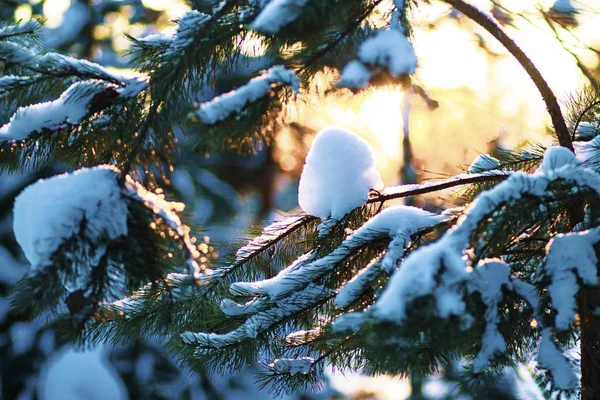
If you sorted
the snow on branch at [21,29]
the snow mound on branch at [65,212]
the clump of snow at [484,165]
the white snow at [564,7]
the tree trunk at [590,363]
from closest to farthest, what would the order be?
the snow mound on branch at [65,212]
the tree trunk at [590,363]
the clump of snow at [484,165]
the snow on branch at [21,29]
the white snow at [564,7]

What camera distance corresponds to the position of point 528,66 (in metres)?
1.63

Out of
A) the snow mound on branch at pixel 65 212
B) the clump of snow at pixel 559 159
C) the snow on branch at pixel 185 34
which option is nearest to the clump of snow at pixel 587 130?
the clump of snow at pixel 559 159

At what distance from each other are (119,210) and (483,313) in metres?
0.68

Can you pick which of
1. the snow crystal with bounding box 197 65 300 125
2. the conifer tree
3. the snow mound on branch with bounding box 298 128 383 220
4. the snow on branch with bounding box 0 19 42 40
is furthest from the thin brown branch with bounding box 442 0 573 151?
the snow on branch with bounding box 0 19 42 40

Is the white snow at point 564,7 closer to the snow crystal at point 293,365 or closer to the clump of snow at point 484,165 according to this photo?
the clump of snow at point 484,165

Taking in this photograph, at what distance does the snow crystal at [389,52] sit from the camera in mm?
1491

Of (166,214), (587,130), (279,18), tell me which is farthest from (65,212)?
(587,130)

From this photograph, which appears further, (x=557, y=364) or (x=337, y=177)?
(x=337, y=177)

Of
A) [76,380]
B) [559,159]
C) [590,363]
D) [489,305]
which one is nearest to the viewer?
[489,305]

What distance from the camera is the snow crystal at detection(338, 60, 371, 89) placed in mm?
1489

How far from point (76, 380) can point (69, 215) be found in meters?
5.09

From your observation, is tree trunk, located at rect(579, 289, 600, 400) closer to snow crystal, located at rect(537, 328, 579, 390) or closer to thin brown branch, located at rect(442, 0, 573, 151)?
snow crystal, located at rect(537, 328, 579, 390)

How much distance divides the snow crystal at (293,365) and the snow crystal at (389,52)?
90 cm

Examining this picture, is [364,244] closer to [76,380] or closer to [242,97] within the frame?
[242,97]
